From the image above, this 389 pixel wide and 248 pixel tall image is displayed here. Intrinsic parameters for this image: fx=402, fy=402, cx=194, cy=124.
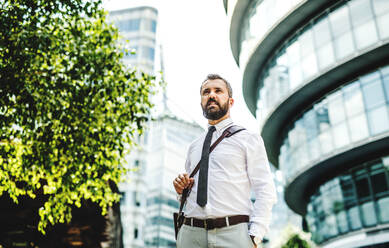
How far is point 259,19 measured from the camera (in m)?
31.2

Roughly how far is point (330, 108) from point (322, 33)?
4921 mm

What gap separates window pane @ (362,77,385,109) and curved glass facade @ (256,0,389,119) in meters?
2.02

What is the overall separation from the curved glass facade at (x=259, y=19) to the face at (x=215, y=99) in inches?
1001

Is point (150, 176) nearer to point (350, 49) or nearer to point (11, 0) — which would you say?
point (350, 49)

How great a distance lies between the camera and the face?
3623 mm

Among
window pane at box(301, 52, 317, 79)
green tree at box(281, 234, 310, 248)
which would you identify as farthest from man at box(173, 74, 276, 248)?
window pane at box(301, 52, 317, 79)

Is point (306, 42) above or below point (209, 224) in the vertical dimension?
above

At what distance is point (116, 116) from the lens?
32.2ft

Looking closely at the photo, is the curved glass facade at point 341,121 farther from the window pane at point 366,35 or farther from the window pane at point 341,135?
the window pane at point 366,35

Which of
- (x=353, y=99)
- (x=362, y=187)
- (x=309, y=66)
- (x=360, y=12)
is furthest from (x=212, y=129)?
(x=309, y=66)

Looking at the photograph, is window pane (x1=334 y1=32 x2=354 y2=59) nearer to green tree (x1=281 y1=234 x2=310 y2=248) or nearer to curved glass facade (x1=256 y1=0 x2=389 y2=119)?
curved glass facade (x1=256 y1=0 x2=389 y2=119)

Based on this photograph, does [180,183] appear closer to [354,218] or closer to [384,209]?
[384,209]

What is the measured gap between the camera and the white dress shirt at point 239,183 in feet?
10.5

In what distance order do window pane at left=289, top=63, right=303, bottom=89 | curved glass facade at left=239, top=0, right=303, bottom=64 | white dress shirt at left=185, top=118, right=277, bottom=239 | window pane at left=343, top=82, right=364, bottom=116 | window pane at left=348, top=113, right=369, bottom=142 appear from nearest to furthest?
white dress shirt at left=185, top=118, right=277, bottom=239
window pane at left=348, top=113, right=369, bottom=142
window pane at left=343, top=82, right=364, bottom=116
window pane at left=289, top=63, right=303, bottom=89
curved glass facade at left=239, top=0, right=303, bottom=64
